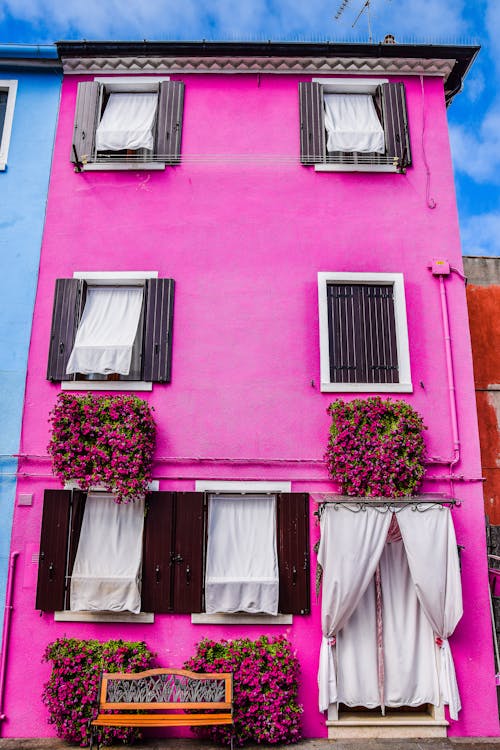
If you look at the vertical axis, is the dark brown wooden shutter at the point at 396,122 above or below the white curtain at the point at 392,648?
above

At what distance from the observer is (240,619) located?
8.01 m

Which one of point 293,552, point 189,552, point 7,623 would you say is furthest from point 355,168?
point 7,623

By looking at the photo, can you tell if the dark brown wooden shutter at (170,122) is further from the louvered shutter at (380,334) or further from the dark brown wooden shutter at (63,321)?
the louvered shutter at (380,334)

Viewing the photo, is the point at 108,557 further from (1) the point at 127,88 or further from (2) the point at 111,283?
(1) the point at 127,88

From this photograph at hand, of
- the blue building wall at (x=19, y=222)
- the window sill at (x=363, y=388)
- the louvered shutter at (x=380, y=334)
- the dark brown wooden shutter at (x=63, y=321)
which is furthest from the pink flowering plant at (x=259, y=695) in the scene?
the dark brown wooden shutter at (x=63, y=321)

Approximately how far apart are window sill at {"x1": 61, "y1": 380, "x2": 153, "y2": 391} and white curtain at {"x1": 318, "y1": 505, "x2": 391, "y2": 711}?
3180 millimetres

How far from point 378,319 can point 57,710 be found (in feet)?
22.5

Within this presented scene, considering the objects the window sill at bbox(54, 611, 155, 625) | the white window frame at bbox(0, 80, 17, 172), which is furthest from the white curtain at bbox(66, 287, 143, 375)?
the window sill at bbox(54, 611, 155, 625)

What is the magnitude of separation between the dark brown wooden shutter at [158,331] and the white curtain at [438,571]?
3.93 meters

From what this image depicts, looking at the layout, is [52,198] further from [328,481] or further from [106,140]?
[328,481]

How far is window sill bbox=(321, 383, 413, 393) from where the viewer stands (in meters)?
8.69

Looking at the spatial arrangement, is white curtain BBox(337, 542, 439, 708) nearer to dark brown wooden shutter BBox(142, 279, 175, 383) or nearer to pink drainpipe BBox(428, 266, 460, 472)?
pink drainpipe BBox(428, 266, 460, 472)

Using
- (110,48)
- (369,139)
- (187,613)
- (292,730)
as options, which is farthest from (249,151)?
(292,730)

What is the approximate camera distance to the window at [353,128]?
9.65 meters
